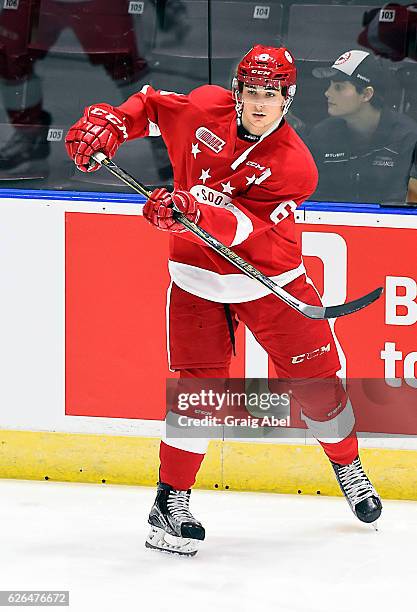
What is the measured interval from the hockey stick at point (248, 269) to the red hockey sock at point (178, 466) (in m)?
0.45

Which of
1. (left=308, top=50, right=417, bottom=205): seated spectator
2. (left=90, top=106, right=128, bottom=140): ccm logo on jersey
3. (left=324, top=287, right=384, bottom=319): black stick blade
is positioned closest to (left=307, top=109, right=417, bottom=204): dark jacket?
(left=308, top=50, right=417, bottom=205): seated spectator

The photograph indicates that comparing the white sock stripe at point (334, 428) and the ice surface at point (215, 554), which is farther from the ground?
the white sock stripe at point (334, 428)

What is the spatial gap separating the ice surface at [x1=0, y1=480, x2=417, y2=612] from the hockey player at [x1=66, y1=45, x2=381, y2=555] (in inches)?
4.4

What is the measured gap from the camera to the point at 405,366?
365cm

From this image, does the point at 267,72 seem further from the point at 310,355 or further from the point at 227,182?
the point at 310,355

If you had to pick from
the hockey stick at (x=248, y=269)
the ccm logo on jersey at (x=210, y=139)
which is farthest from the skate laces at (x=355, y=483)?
the ccm logo on jersey at (x=210, y=139)

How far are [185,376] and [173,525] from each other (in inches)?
14.5

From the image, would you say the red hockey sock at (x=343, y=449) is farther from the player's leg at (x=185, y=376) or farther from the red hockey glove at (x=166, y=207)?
the red hockey glove at (x=166, y=207)

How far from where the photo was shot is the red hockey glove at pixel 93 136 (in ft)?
9.82

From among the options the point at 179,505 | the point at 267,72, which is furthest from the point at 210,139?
the point at 179,505

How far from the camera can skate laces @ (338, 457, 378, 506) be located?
3426 mm

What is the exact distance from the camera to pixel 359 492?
11.2 feet

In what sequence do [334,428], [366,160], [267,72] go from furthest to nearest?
[366,160], [334,428], [267,72]

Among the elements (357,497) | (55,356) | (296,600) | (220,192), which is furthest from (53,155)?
(296,600)
